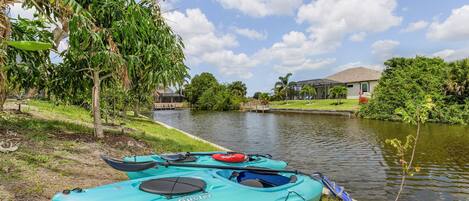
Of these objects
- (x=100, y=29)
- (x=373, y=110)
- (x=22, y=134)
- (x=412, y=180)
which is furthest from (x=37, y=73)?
(x=373, y=110)

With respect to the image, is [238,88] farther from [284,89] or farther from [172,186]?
[172,186]

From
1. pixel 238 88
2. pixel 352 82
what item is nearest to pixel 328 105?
pixel 352 82

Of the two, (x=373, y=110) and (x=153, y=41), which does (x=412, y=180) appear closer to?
(x=153, y=41)

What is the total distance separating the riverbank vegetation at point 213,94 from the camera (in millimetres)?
71188

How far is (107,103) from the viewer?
52.2ft

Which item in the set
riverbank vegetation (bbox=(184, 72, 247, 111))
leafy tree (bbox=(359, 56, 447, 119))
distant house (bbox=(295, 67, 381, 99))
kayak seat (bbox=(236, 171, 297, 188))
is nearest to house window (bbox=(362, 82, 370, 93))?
distant house (bbox=(295, 67, 381, 99))

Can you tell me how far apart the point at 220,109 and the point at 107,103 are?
54834 mm

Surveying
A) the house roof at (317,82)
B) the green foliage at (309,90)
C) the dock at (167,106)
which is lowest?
the dock at (167,106)

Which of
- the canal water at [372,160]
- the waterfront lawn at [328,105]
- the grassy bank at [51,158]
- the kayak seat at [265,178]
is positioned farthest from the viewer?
the waterfront lawn at [328,105]

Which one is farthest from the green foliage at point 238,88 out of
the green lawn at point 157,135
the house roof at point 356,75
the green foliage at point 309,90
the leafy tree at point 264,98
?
the green lawn at point 157,135

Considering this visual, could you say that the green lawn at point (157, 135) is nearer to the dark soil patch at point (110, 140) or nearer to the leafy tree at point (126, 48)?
the dark soil patch at point (110, 140)

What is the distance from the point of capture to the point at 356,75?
62.1 meters

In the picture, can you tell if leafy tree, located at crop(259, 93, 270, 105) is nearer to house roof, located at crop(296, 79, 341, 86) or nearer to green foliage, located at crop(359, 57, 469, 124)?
house roof, located at crop(296, 79, 341, 86)

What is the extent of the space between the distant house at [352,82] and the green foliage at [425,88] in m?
13.2
